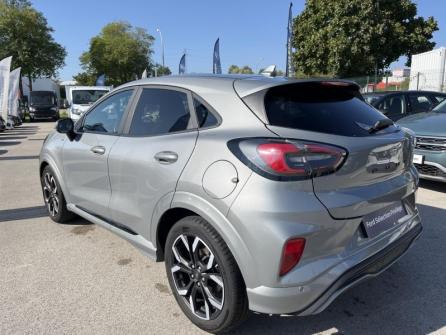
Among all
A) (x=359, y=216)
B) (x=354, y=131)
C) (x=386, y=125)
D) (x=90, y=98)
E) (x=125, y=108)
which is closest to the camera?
(x=359, y=216)

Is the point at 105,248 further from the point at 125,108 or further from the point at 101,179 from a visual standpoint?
the point at 125,108

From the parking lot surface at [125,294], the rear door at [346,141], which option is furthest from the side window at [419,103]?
the rear door at [346,141]

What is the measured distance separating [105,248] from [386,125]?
9.49ft

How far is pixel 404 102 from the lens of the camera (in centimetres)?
910

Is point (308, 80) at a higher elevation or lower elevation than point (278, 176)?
higher

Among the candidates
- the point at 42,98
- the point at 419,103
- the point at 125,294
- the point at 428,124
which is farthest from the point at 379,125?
the point at 42,98

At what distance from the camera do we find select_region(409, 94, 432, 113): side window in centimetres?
904

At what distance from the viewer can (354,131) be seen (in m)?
2.69

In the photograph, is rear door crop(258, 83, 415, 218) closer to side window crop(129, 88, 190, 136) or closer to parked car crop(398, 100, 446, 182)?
side window crop(129, 88, 190, 136)

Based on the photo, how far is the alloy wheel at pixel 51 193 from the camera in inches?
190

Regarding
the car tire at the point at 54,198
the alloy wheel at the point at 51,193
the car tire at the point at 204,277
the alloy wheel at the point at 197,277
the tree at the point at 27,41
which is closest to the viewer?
the car tire at the point at 204,277

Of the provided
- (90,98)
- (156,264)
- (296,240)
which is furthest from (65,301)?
(90,98)

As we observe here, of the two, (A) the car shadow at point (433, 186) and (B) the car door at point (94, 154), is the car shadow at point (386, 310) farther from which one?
(A) the car shadow at point (433, 186)

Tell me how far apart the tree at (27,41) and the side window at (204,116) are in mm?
34610
